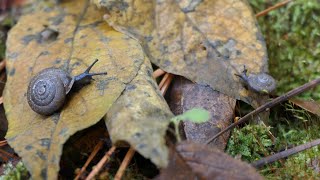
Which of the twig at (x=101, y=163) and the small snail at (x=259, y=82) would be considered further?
the small snail at (x=259, y=82)

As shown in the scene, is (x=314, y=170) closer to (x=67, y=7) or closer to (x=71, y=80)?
(x=71, y=80)

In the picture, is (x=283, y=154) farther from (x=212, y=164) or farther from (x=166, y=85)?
(x=166, y=85)

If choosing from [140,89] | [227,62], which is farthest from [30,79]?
[227,62]

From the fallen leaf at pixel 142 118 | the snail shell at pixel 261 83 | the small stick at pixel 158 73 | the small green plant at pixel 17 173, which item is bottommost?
the snail shell at pixel 261 83

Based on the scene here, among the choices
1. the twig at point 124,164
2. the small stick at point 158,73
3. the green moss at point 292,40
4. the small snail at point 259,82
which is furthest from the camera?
the green moss at point 292,40

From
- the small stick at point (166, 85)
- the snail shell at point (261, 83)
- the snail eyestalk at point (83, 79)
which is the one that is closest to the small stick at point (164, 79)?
the small stick at point (166, 85)

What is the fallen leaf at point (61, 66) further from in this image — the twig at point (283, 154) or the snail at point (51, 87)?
the twig at point (283, 154)

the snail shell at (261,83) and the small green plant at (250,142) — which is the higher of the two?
the snail shell at (261,83)

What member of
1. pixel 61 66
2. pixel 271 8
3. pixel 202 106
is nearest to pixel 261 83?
pixel 202 106
